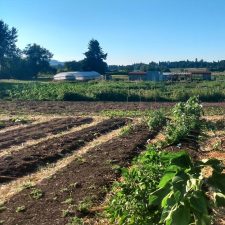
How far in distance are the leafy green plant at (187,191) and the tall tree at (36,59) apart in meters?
67.3

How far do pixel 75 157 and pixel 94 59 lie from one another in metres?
60.3

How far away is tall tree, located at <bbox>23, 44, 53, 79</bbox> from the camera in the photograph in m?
69.2

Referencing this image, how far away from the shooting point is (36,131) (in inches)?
565

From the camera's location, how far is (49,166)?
30.6 ft

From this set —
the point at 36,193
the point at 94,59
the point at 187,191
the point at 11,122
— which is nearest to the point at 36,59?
the point at 94,59

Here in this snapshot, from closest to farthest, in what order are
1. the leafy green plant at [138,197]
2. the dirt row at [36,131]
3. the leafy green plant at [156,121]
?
the leafy green plant at [138,197] → the dirt row at [36,131] → the leafy green plant at [156,121]

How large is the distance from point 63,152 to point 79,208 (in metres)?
4.57

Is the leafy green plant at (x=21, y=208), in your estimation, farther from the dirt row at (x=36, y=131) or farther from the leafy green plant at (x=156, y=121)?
the leafy green plant at (x=156, y=121)

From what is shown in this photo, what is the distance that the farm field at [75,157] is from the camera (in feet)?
20.3

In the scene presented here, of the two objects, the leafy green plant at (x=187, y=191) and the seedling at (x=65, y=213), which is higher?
the leafy green plant at (x=187, y=191)

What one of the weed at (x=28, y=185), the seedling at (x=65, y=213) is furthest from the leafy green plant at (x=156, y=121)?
the seedling at (x=65, y=213)

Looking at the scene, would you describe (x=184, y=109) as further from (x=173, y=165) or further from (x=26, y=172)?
(x=173, y=165)

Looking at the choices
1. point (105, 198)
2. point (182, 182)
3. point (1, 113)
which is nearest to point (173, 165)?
point (182, 182)

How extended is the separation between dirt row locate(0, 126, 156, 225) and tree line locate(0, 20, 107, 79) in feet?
192
